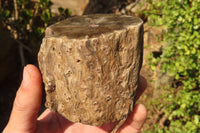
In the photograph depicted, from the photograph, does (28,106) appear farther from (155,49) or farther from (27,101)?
(155,49)

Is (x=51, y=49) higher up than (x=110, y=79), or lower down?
higher up

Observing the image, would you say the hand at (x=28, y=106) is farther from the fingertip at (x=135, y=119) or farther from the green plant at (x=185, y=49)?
the green plant at (x=185, y=49)

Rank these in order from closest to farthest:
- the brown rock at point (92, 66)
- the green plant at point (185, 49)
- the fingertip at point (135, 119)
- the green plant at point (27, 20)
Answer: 1. the brown rock at point (92, 66)
2. the fingertip at point (135, 119)
3. the green plant at point (185, 49)
4. the green plant at point (27, 20)

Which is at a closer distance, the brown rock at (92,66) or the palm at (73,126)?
the brown rock at (92,66)

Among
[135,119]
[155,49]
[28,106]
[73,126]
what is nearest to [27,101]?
[28,106]

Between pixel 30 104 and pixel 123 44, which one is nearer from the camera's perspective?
pixel 123 44

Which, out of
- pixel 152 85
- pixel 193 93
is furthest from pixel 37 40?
pixel 193 93

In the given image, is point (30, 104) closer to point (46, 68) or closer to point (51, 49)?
point (46, 68)

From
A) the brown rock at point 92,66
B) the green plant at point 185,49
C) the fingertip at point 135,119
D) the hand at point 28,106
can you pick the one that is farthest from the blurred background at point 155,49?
the hand at point 28,106
